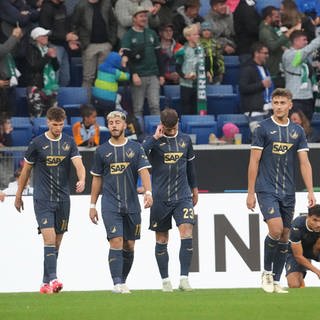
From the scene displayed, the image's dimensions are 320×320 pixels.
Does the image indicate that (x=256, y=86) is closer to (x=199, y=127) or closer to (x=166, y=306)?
(x=199, y=127)

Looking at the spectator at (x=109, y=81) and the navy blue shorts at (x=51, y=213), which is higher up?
the spectator at (x=109, y=81)

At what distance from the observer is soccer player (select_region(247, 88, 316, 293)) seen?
15.8m

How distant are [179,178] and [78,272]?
12.1ft

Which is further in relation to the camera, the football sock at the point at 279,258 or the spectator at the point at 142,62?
the spectator at the point at 142,62

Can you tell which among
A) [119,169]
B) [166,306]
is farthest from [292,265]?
[166,306]

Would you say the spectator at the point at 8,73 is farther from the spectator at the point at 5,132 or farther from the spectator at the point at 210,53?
the spectator at the point at 210,53

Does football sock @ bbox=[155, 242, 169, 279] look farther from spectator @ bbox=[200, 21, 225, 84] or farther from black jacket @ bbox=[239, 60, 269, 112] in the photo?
spectator @ bbox=[200, 21, 225, 84]

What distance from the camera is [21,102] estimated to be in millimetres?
24078

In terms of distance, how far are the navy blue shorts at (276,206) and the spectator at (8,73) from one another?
8.12 meters

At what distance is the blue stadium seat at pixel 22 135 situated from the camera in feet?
74.9

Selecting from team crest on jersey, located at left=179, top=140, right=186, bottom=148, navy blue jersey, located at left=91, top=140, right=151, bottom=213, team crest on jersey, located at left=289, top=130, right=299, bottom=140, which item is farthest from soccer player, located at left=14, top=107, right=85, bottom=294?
team crest on jersey, located at left=289, top=130, right=299, bottom=140

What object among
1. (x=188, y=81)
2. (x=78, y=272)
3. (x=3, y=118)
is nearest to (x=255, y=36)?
(x=188, y=81)

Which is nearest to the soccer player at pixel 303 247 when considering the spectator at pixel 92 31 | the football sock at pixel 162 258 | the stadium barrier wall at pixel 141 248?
the stadium barrier wall at pixel 141 248

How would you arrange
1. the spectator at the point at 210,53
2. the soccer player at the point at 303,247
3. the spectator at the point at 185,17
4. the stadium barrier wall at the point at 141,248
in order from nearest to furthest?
the soccer player at the point at 303,247 < the stadium barrier wall at the point at 141,248 < the spectator at the point at 210,53 < the spectator at the point at 185,17
